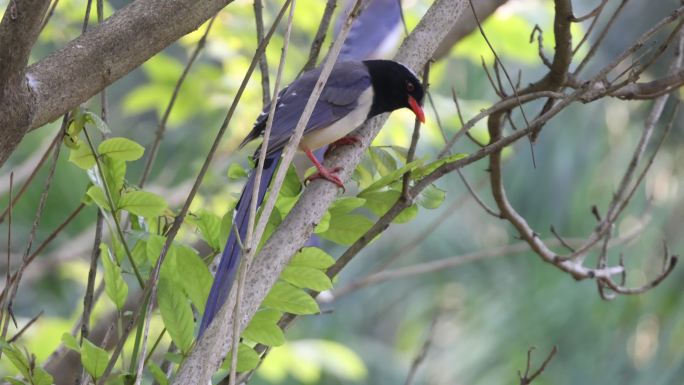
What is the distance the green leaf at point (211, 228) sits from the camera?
1.59 meters

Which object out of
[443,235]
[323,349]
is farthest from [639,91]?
[443,235]

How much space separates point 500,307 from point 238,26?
7.94 metres

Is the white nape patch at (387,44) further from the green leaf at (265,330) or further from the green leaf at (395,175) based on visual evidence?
the green leaf at (265,330)

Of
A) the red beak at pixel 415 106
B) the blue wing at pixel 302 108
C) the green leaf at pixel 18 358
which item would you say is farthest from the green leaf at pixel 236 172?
the red beak at pixel 415 106

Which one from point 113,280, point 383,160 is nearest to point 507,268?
point 383,160

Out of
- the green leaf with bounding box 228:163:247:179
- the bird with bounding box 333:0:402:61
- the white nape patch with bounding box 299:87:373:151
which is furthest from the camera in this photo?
the bird with bounding box 333:0:402:61

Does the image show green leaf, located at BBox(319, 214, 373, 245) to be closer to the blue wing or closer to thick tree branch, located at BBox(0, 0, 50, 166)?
the blue wing

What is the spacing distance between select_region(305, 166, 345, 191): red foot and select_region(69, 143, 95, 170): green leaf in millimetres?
380

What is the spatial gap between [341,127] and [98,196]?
0.90m

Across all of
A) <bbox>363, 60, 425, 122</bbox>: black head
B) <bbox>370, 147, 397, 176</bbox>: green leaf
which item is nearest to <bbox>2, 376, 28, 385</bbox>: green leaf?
<bbox>370, 147, 397, 176</bbox>: green leaf

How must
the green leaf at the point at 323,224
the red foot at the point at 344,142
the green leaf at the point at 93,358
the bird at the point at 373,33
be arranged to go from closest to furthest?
the green leaf at the point at 93,358
the green leaf at the point at 323,224
the red foot at the point at 344,142
the bird at the point at 373,33

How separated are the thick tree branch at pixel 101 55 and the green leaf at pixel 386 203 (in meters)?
0.46

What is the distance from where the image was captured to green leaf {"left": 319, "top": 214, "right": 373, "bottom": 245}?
5.40 feet

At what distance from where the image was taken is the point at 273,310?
1493 mm
